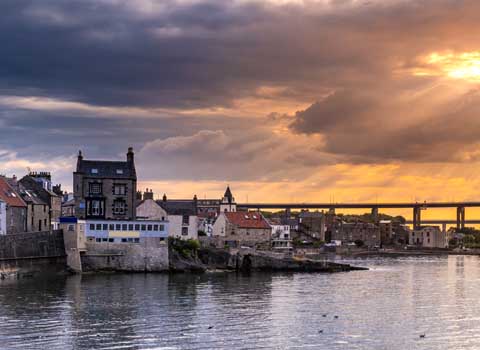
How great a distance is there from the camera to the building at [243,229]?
135875 millimetres

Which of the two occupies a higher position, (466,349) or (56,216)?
(56,216)

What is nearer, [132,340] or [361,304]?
[132,340]

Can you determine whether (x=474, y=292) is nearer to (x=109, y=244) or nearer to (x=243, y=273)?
(x=243, y=273)

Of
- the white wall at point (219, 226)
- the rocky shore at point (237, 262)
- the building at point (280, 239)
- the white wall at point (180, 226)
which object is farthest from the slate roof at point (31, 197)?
the building at point (280, 239)

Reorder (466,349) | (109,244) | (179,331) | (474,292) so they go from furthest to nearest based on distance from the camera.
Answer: (109,244)
(474,292)
(179,331)
(466,349)

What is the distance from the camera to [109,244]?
104 meters

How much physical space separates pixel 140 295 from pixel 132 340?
24.5 meters

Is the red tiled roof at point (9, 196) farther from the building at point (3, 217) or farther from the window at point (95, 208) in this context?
the window at point (95, 208)

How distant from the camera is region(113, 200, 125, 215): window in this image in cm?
11538

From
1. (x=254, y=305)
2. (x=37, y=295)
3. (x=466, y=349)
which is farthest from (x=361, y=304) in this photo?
(x=37, y=295)

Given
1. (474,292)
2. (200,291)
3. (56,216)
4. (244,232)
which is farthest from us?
(244,232)

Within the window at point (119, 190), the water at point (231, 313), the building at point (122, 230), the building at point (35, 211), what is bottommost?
the water at point (231, 313)

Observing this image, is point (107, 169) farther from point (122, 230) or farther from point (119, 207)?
point (122, 230)

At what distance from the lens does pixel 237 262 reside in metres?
114
